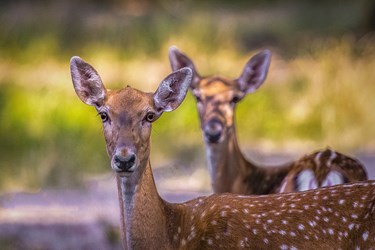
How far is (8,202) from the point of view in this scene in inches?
555

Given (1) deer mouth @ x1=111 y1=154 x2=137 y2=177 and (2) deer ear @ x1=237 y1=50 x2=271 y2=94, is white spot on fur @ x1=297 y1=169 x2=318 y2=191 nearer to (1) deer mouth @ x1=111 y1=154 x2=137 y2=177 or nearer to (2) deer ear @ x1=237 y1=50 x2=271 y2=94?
(2) deer ear @ x1=237 y1=50 x2=271 y2=94

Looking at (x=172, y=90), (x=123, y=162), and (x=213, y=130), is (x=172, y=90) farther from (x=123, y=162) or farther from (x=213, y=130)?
(x=213, y=130)

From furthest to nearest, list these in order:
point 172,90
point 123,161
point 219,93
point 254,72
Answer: point 254,72 < point 219,93 < point 172,90 < point 123,161

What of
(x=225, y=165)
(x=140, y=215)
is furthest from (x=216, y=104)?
(x=140, y=215)

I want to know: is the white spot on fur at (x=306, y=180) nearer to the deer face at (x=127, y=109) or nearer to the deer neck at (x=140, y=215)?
the deer face at (x=127, y=109)

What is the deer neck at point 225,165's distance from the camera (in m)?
11.4

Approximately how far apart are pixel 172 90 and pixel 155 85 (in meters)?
11.1

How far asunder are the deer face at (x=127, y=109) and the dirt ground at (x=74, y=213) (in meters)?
3.03

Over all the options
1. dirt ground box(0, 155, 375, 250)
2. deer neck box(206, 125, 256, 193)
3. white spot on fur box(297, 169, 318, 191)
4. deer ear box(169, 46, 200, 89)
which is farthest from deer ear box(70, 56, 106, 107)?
dirt ground box(0, 155, 375, 250)

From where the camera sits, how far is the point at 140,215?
28.9ft

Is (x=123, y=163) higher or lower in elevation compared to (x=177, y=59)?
lower

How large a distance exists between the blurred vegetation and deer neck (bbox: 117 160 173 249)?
20.9 feet

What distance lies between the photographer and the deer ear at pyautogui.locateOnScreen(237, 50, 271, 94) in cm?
1198

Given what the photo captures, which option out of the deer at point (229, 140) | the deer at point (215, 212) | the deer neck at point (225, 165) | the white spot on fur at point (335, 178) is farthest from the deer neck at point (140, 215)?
the deer neck at point (225, 165)
